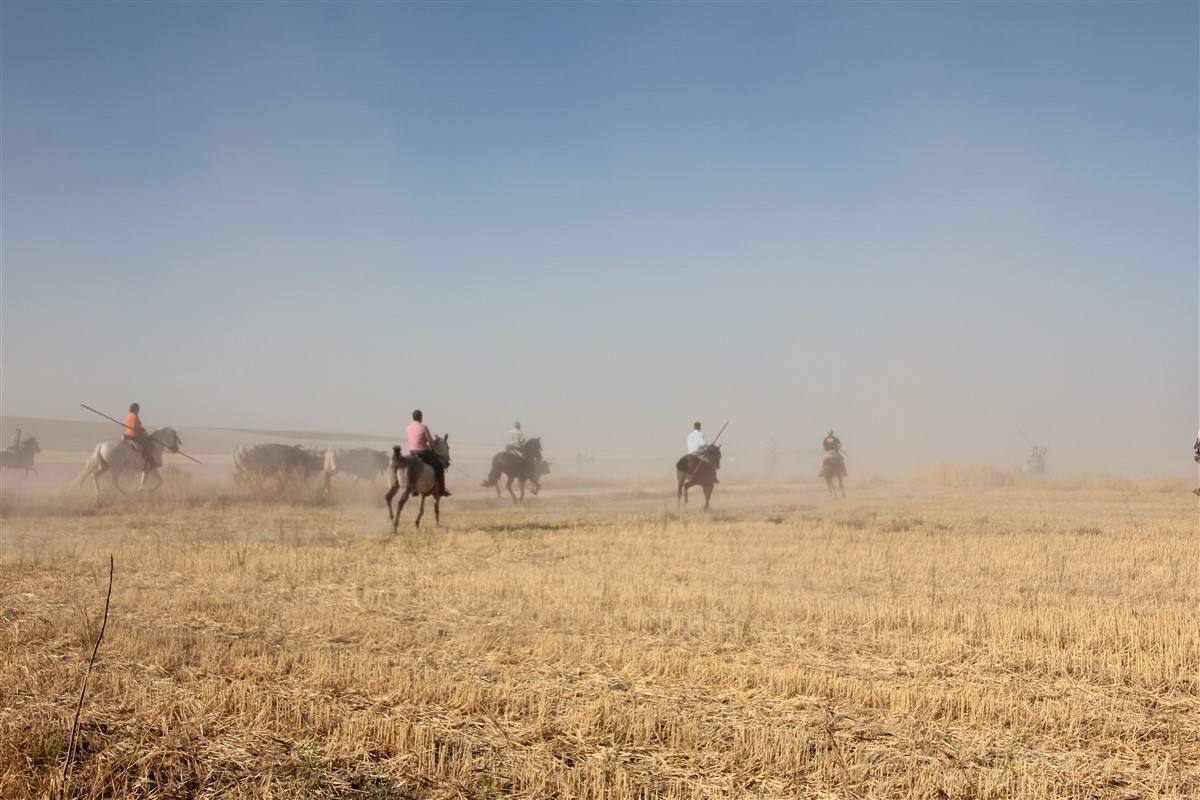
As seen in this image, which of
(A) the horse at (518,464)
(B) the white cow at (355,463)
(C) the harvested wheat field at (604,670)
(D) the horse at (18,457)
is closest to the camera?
(C) the harvested wheat field at (604,670)

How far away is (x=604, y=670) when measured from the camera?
7738 millimetres

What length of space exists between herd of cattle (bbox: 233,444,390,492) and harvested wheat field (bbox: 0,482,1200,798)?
51.6ft

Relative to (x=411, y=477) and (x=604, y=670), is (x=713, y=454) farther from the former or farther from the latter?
(x=604, y=670)

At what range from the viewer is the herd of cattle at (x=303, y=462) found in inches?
1244

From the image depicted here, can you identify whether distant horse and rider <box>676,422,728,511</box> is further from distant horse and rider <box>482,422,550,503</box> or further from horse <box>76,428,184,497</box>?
horse <box>76,428,184,497</box>

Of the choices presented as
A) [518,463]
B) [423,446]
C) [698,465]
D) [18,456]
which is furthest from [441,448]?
[18,456]

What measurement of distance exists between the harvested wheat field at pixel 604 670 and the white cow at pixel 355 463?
55.2 feet

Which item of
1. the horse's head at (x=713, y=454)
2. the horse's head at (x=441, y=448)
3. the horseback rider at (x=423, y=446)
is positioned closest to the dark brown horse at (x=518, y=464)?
the horse's head at (x=713, y=454)

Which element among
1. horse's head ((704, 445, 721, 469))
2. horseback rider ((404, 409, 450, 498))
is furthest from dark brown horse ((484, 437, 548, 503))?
horseback rider ((404, 409, 450, 498))

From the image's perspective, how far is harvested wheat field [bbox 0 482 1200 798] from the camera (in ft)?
Answer: 17.4

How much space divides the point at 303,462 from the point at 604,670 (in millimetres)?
27990

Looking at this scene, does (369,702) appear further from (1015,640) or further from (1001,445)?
(1001,445)

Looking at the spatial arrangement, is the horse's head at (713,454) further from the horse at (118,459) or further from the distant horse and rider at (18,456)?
the distant horse and rider at (18,456)

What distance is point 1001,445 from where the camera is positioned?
98625mm
